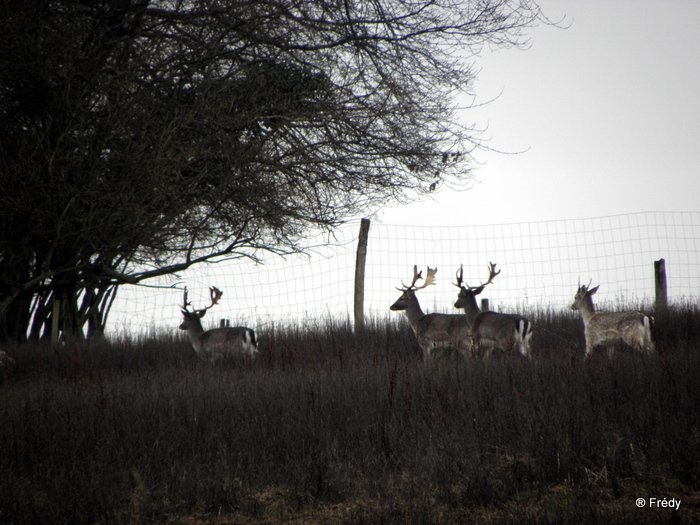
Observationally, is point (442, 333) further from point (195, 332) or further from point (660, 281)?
point (660, 281)

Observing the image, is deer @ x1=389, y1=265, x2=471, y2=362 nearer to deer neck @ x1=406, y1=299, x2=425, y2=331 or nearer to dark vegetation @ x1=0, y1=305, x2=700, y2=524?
deer neck @ x1=406, y1=299, x2=425, y2=331

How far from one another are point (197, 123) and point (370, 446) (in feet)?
21.8

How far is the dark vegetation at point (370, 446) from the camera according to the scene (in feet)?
15.6

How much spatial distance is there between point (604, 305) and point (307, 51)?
775cm

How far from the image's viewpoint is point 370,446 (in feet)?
19.4

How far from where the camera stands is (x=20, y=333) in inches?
590

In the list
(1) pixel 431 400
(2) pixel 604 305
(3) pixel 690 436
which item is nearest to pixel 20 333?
(1) pixel 431 400

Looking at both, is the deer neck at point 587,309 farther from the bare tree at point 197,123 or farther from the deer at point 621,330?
the bare tree at point 197,123

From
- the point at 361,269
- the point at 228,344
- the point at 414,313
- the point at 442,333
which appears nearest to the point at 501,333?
the point at 442,333

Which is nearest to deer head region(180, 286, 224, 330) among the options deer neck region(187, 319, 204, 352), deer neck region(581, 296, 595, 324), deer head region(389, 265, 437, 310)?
deer neck region(187, 319, 204, 352)

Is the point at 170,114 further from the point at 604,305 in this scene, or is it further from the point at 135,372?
the point at 604,305

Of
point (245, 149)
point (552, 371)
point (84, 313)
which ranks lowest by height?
point (552, 371)

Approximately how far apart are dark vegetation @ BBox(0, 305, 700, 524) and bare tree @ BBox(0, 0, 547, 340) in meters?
2.67

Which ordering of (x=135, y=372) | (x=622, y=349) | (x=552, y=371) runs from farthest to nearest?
1. (x=135, y=372)
2. (x=622, y=349)
3. (x=552, y=371)
